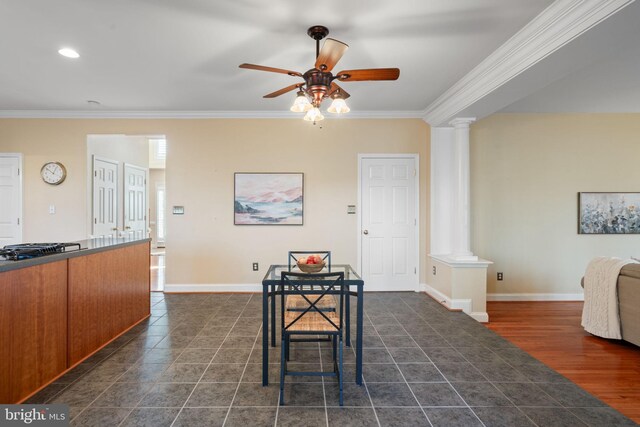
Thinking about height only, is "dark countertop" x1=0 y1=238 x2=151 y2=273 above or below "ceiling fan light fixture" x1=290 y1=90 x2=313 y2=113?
below

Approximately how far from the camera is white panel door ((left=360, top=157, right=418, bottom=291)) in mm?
4762

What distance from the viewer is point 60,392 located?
2125 mm

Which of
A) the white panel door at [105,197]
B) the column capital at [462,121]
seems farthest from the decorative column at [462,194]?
the white panel door at [105,197]

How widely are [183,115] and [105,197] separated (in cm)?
194

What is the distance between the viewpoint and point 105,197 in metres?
5.11

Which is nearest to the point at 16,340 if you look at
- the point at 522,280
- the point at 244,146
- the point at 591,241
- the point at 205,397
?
the point at 205,397

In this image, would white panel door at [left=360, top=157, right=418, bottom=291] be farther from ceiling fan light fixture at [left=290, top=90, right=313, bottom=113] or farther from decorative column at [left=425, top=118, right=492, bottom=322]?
ceiling fan light fixture at [left=290, top=90, right=313, bottom=113]

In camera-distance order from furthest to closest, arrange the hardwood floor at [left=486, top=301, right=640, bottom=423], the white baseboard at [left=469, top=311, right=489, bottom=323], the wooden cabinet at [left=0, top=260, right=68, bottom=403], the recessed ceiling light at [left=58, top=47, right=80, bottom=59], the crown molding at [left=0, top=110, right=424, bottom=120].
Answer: the crown molding at [left=0, top=110, right=424, bottom=120] < the white baseboard at [left=469, top=311, right=489, bottom=323] < the recessed ceiling light at [left=58, top=47, right=80, bottom=59] < the hardwood floor at [left=486, top=301, right=640, bottom=423] < the wooden cabinet at [left=0, top=260, right=68, bottom=403]

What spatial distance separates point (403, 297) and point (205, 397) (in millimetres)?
3096

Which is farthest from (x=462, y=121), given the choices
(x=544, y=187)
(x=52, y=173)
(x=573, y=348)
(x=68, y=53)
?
(x=52, y=173)

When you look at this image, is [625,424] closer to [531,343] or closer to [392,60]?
[531,343]

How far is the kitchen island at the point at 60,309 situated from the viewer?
1.92 m

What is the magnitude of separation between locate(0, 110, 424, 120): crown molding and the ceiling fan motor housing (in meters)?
2.27

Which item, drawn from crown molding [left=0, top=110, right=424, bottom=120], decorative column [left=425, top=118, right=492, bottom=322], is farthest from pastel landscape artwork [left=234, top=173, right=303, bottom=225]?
decorative column [left=425, top=118, right=492, bottom=322]
